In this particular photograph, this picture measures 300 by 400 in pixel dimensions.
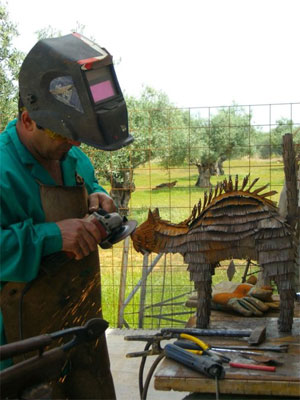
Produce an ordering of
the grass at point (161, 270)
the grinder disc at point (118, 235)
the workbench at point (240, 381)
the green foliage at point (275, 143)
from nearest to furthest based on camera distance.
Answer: the workbench at point (240, 381), the grinder disc at point (118, 235), the grass at point (161, 270), the green foliage at point (275, 143)

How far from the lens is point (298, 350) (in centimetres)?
232

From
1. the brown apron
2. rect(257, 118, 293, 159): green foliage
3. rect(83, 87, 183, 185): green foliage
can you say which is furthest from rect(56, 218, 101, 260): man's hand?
rect(257, 118, 293, 159): green foliage

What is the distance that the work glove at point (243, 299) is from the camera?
2.88 metres

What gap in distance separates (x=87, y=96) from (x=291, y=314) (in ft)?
5.00

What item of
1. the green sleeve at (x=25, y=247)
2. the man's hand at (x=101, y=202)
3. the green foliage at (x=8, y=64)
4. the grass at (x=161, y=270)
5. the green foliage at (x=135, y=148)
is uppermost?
the green foliage at (x=8, y=64)

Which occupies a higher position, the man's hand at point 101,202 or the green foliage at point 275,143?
the green foliage at point 275,143

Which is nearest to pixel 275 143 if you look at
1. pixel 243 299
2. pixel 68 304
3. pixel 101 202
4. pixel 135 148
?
pixel 135 148

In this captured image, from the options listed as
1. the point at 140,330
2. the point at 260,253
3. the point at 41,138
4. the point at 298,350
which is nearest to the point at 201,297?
the point at 260,253

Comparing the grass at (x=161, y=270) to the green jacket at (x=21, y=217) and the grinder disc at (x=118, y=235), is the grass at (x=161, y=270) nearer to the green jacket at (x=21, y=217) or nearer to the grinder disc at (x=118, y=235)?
the grinder disc at (x=118, y=235)

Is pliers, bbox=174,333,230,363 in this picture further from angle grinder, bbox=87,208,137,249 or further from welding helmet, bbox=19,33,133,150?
welding helmet, bbox=19,33,133,150

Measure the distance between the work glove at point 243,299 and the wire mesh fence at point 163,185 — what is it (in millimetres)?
1324

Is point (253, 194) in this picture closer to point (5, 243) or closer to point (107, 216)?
point (107, 216)

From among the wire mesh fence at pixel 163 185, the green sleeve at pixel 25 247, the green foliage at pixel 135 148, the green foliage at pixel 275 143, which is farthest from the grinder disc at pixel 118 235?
the green foliage at pixel 275 143

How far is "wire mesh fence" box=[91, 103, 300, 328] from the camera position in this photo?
500cm
